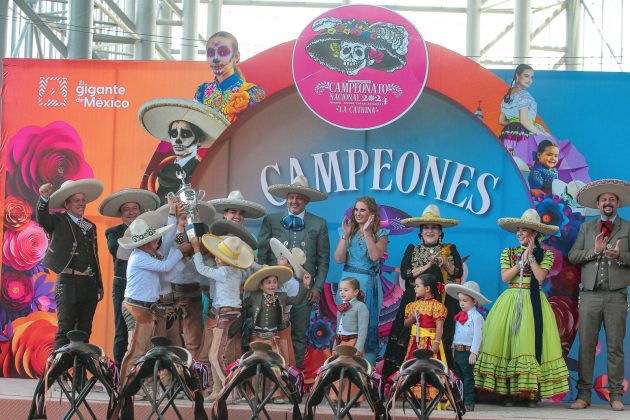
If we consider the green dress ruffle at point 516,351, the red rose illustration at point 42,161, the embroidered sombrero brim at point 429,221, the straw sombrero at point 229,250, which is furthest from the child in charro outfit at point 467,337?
the red rose illustration at point 42,161

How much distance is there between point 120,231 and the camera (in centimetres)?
927

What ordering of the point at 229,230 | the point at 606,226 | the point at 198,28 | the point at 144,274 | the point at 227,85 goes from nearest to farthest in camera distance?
the point at 144,274 < the point at 229,230 < the point at 606,226 < the point at 227,85 < the point at 198,28

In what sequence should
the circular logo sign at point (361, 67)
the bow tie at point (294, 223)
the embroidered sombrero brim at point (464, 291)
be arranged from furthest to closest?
1. the circular logo sign at point (361, 67)
2. the bow tie at point (294, 223)
3. the embroidered sombrero brim at point (464, 291)

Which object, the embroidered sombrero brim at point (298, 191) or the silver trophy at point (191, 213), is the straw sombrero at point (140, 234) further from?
the embroidered sombrero brim at point (298, 191)

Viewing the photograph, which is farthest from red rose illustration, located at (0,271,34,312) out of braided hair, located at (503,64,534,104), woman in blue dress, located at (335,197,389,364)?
braided hair, located at (503,64,534,104)

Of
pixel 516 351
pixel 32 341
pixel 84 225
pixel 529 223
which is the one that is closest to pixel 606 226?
pixel 529 223

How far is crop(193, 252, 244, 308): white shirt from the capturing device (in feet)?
27.7

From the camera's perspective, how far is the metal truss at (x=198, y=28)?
50.0ft

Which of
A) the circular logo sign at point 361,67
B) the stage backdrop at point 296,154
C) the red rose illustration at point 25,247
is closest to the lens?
the circular logo sign at point 361,67

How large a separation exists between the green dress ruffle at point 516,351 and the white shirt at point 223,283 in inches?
86.5

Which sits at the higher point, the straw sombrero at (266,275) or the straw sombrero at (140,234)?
the straw sombrero at (140,234)

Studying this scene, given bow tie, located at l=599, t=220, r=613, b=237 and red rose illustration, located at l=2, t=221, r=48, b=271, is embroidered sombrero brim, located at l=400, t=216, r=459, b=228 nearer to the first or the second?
bow tie, located at l=599, t=220, r=613, b=237

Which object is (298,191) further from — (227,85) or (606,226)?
(606,226)

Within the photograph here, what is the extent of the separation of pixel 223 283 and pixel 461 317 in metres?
1.98
